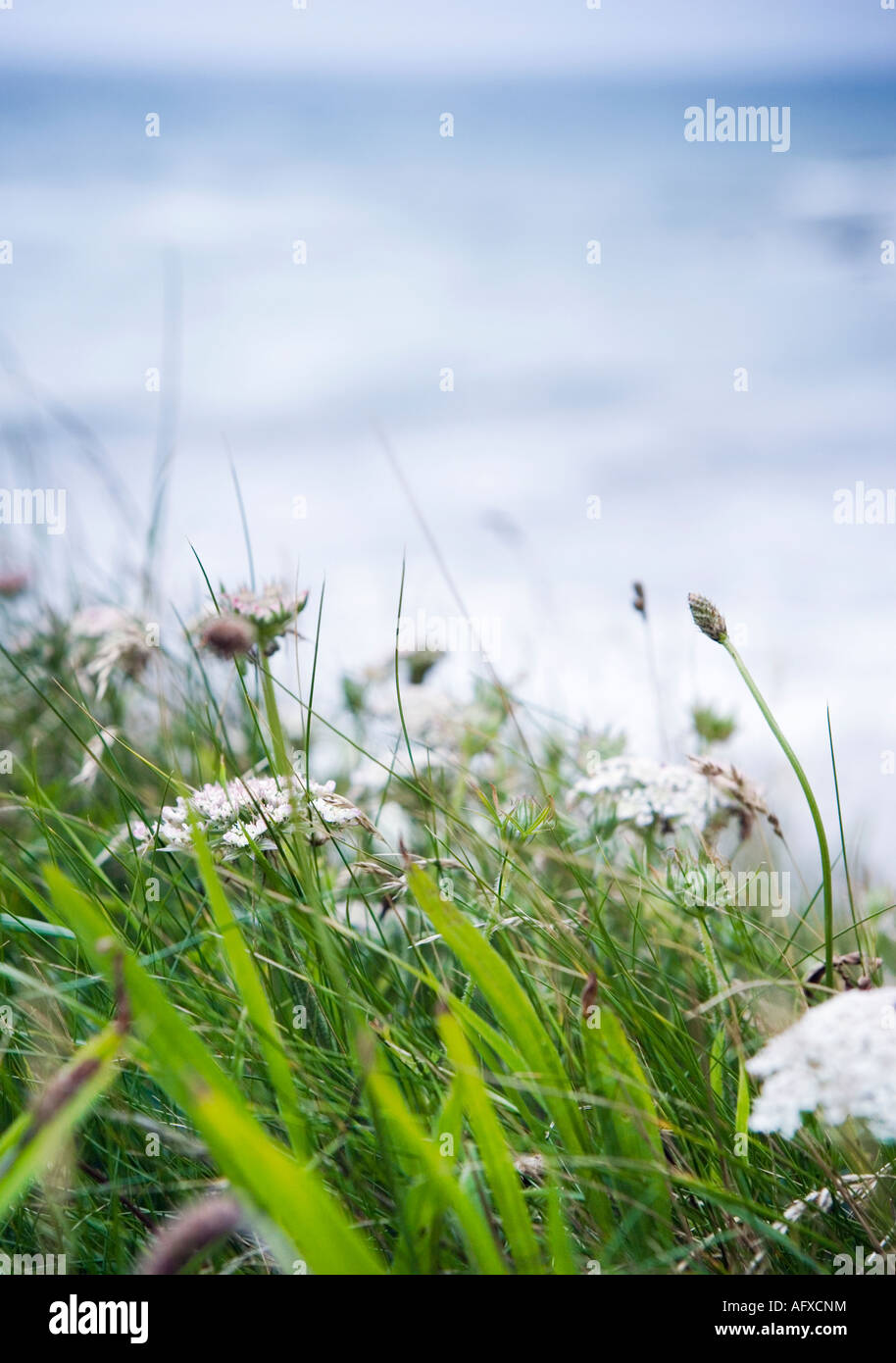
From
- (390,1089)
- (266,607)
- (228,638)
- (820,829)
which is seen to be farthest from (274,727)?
(820,829)

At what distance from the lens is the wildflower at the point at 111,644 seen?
3.76ft

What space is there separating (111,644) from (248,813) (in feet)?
1.67

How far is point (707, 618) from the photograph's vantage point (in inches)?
30.1

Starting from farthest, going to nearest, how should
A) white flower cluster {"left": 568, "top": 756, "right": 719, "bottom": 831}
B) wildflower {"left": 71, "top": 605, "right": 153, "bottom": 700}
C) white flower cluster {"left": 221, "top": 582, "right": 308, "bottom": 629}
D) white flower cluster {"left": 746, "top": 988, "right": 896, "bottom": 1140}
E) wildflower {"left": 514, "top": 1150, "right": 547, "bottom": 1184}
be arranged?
wildflower {"left": 71, "top": 605, "right": 153, "bottom": 700} → white flower cluster {"left": 568, "top": 756, "right": 719, "bottom": 831} → white flower cluster {"left": 221, "top": 582, "right": 308, "bottom": 629} → wildflower {"left": 514, "top": 1150, "right": 547, "bottom": 1184} → white flower cluster {"left": 746, "top": 988, "right": 896, "bottom": 1140}

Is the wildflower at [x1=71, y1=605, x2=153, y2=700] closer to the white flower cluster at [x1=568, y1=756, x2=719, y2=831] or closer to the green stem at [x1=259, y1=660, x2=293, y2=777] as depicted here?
the green stem at [x1=259, y1=660, x2=293, y2=777]

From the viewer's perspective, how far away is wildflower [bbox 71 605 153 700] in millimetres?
1146

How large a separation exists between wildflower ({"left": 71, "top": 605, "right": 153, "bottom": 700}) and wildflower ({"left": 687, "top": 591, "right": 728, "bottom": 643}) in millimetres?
561

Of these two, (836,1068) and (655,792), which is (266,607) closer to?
(655,792)

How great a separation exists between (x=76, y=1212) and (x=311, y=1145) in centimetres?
22

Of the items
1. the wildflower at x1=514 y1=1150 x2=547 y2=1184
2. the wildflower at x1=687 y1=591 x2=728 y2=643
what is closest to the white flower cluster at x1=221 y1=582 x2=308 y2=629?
the wildflower at x1=687 y1=591 x2=728 y2=643

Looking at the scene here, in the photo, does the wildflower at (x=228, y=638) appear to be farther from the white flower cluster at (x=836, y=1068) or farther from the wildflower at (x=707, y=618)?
the white flower cluster at (x=836, y=1068)

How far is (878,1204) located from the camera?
68 cm

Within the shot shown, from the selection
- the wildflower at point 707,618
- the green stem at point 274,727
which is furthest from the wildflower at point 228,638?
the wildflower at point 707,618

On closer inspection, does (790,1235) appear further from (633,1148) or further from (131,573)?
(131,573)
